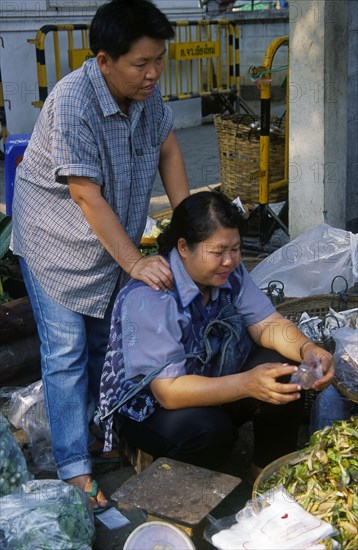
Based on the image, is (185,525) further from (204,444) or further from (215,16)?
(215,16)

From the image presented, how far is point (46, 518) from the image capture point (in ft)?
7.95

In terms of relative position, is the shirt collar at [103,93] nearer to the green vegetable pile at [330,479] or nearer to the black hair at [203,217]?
the black hair at [203,217]

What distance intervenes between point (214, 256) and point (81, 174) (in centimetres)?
54

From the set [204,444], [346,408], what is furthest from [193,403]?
[346,408]

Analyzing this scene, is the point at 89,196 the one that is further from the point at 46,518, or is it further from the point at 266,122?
the point at 266,122

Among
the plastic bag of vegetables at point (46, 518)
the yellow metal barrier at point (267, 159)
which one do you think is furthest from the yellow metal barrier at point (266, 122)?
the plastic bag of vegetables at point (46, 518)

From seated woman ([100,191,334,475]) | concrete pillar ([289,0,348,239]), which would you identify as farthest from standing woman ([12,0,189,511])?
concrete pillar ([289,0,348,239])

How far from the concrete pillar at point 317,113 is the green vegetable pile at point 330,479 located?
2487 mm

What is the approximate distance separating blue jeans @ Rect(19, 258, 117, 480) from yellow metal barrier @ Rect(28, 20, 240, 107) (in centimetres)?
577

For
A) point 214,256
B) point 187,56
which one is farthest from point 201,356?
point 187,56

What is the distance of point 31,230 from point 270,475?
1.25 m

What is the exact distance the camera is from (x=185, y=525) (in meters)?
2.30

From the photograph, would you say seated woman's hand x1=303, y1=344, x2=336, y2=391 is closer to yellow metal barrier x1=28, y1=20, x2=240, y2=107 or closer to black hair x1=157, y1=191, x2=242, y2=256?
black hair x1=157, y1=191, x2=242, y2=256

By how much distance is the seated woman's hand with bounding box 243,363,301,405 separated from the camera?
2418mm
